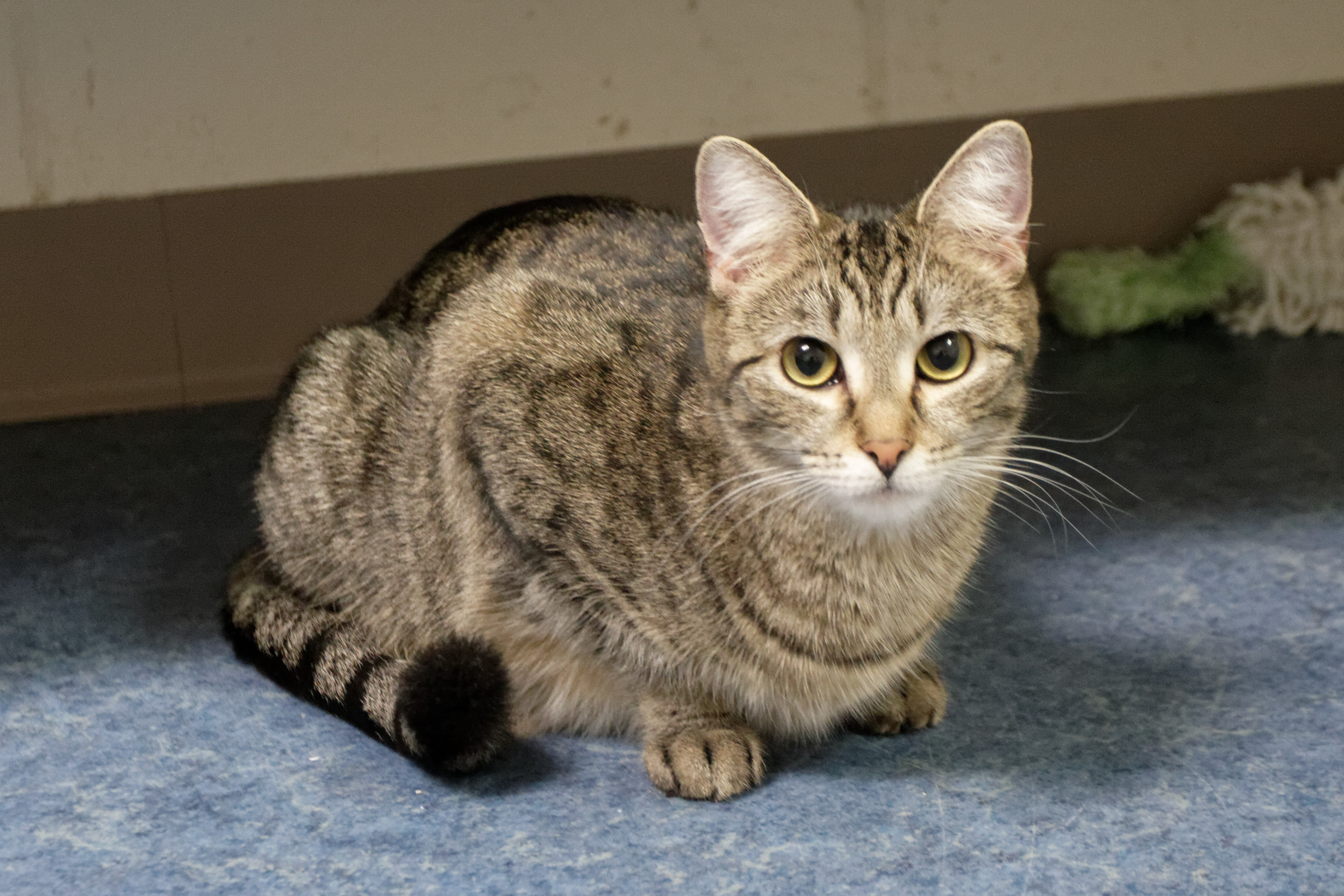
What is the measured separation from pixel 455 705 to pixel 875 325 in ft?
1.67

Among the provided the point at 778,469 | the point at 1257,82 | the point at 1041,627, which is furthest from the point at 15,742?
the point at 1257,82

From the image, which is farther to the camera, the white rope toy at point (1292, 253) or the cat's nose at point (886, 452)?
the white rope toy at point (1292, 253)

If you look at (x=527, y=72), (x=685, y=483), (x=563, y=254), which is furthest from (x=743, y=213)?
(x=527, y=72)

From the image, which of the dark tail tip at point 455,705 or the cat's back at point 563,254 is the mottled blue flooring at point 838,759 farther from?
the cat's back at point 563,254

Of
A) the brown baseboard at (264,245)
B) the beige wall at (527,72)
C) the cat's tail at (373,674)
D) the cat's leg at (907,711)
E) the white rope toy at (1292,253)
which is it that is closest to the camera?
the cat's tail at (373,674)

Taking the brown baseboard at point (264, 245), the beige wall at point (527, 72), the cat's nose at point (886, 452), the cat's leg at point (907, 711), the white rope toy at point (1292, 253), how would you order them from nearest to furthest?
the cat's nose at point (886, 452) < the cat's leg at point (907, 711) < the beige wall at point (527, 72) < the brown baseboard at point (264, 245) < the white rope toy at point (1292, 253)

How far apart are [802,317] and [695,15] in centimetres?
145

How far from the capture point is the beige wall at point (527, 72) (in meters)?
2.35

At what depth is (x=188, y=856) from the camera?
A: 1.22 metres

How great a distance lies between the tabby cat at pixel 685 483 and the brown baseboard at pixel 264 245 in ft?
3.16

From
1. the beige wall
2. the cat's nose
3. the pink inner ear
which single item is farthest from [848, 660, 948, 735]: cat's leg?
the beige wall

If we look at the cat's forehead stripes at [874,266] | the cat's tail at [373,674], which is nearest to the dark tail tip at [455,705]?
the cat's tail at [373,674]

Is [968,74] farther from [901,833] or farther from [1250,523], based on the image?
[901,833]

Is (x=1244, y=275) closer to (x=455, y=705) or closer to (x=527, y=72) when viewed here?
(x=527, y=72)
